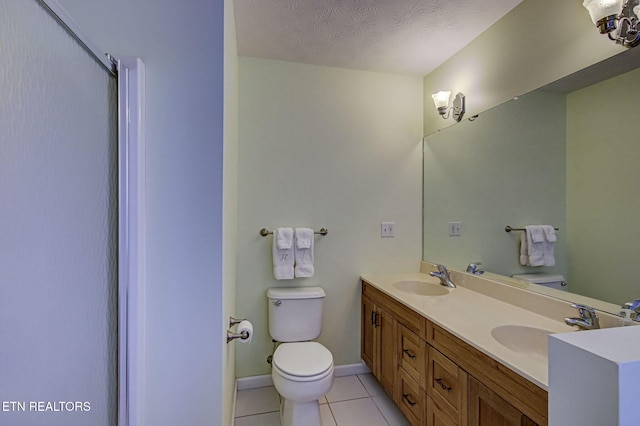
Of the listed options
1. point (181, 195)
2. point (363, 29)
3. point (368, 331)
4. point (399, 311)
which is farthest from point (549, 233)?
point (181, 195)

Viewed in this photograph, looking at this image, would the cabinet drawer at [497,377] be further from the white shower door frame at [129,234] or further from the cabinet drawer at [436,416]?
the white shower door frame at [129,234]

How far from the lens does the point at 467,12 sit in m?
1.64

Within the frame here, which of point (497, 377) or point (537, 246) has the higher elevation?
point (537, 246)

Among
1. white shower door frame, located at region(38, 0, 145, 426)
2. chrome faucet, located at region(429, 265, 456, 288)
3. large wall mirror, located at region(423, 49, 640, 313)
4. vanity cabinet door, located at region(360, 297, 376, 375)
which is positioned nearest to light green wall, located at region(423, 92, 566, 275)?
large wall mirror, located at region(423, 49, 640, 313)

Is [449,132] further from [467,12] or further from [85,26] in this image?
[85,26]

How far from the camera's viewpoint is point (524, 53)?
63.1 inches

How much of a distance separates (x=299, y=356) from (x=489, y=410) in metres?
0.98

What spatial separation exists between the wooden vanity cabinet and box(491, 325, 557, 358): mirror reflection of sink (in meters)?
0.22

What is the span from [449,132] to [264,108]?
138cm

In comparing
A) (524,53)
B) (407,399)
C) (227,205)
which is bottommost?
(407,399)

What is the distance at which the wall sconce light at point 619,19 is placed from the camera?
1117mm

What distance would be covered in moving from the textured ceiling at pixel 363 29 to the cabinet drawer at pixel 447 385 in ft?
5.91

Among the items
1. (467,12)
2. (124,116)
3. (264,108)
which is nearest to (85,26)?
(124,116)

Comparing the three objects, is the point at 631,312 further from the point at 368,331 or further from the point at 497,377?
the point at 368,331
